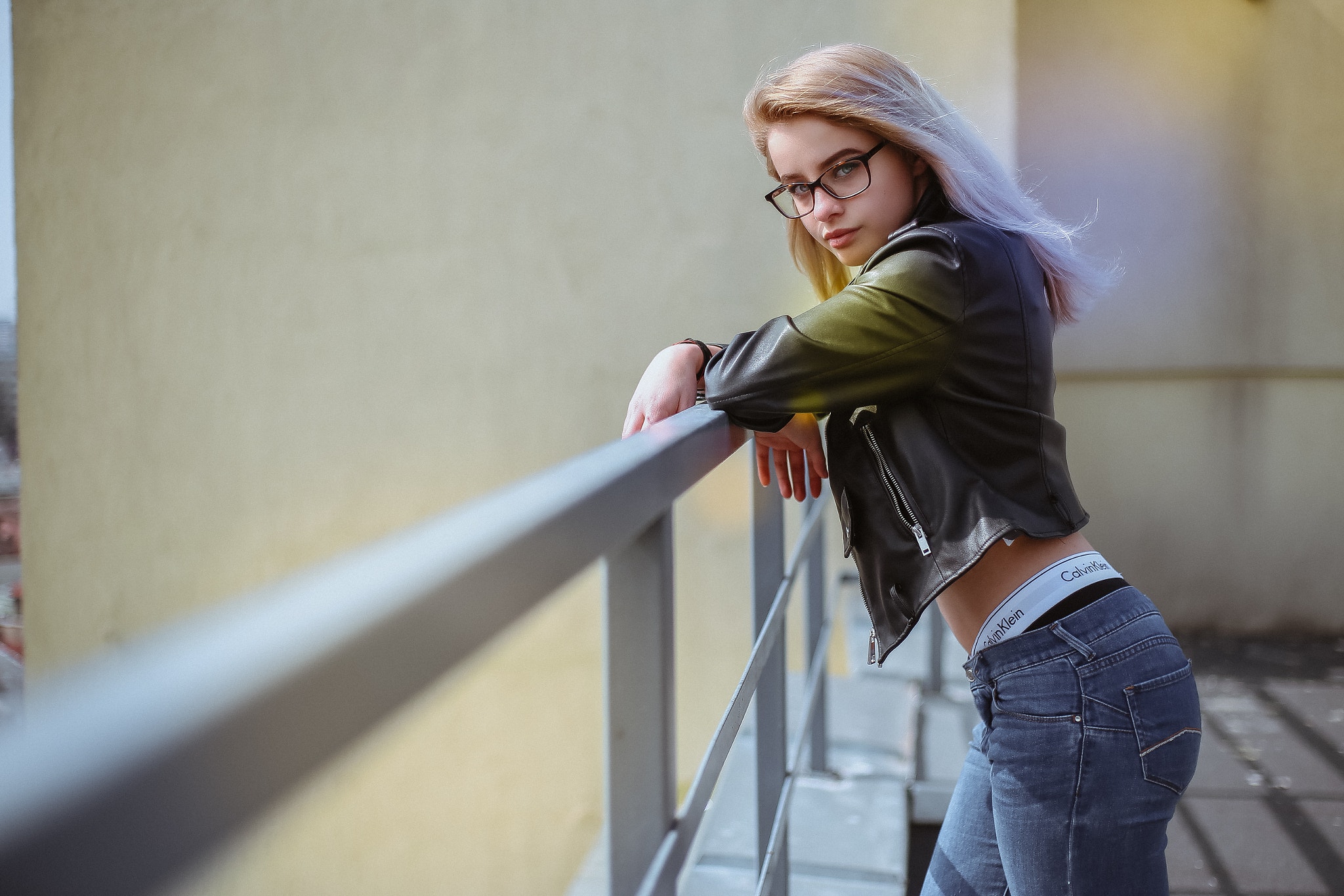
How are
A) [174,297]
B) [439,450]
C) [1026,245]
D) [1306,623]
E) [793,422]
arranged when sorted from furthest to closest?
[174,297], [439,450], [1306,623], [793,422], [1026,245]

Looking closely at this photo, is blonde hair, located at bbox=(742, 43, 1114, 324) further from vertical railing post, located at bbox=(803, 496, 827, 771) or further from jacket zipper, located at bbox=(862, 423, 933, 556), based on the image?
vertical railing post, located at bbox=(803, 496, 827, 771)

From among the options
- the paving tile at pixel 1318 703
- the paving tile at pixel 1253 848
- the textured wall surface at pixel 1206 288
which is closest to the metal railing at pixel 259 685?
A: the paving tile at pixel 1253 848

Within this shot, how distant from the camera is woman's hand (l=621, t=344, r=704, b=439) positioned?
47.3 inches

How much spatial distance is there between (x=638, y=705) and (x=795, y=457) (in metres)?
0.70

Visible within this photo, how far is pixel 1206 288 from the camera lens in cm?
421

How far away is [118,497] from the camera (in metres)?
5.28

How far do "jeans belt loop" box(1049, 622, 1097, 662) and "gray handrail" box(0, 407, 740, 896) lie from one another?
754 mm

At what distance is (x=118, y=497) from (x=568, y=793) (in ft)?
9.58

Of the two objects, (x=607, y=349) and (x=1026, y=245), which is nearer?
(x=1026, y=245)

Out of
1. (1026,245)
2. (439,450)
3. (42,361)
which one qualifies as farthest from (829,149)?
(42,361)

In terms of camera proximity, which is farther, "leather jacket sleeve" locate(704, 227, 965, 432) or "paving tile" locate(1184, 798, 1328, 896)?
"paving tile" locate(1184, 798, 1328, 896)

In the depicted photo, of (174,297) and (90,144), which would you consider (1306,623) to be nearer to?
(174,297)

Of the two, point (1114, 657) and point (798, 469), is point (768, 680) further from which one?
point (1114, 657)

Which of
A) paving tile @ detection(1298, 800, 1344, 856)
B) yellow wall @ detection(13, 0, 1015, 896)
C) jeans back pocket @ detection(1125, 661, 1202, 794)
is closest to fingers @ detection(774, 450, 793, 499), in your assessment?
jeans back pocket @ detection(1125, 661, 1202, 794)
